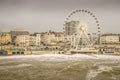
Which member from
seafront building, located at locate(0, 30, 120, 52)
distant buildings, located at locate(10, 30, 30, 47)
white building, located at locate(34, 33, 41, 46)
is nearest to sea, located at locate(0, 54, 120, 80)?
seafront building, located at locate(0, 30, 120, 52)

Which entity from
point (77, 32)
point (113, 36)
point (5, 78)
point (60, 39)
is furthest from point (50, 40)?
point (5, 78)

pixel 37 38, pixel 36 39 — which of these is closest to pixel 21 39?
pixel 36 39

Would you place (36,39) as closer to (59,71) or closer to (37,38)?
(37,38)

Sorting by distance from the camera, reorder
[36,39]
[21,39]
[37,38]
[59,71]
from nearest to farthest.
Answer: [59,71], [21,39], [36,39], [37,38]

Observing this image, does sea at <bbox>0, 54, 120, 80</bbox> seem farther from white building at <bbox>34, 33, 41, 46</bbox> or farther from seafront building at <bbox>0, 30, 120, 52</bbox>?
white building at <bbox>34, 33, 41, 46</bbox>

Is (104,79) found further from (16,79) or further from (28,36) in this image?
(28,36)

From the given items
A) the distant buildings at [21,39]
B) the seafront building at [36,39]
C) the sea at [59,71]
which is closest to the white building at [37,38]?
the seafront building at [36,39]

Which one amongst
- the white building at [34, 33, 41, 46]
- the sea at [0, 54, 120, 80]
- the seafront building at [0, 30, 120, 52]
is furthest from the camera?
the white building at [34, 33, 41, 46]

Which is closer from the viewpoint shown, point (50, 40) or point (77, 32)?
point (77, 32)

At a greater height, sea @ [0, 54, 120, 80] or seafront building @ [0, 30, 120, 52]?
seafront building @ [0, 30, 120, 52]

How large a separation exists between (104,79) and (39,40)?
36.2 m

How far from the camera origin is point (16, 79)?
7512 millimetres

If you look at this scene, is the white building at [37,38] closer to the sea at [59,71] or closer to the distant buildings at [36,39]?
the distant buildings at [36,39]

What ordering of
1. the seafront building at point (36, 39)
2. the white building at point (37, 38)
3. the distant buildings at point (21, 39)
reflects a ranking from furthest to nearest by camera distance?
the white building at point (37, 38) → the seafront building at point (36, 39) → the distant buildings at point (21, 39)
